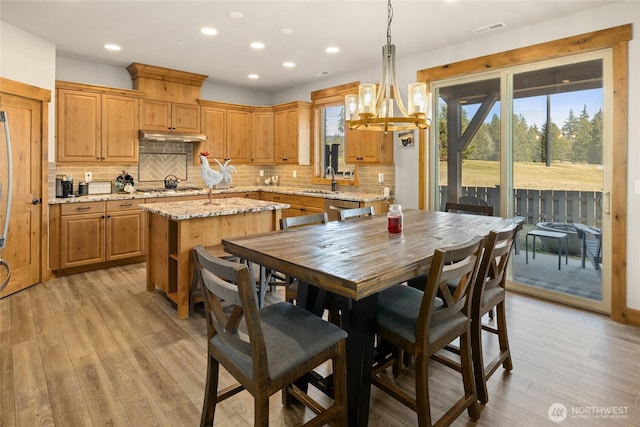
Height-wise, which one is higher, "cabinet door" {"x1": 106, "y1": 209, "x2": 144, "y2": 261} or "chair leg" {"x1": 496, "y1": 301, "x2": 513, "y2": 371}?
"cabinet door" {"x1": 106, "y1": 209, "x2": 144, "y2": 261}

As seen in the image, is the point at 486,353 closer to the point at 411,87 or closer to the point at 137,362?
the point at 411,87

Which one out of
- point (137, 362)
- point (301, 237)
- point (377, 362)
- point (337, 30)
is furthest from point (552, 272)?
point (137, 362)

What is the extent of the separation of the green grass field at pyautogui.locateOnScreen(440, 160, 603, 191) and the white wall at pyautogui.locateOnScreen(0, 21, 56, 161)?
4.93m

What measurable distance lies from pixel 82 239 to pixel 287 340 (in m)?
4.10

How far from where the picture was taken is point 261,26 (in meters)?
3.89

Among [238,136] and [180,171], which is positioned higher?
[238,136]

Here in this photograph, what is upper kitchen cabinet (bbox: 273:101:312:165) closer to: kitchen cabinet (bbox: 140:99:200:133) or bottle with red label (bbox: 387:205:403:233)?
kitchen cabinet (bbox: 140:99:200:133)

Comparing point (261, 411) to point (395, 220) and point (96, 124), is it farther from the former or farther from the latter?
point (96, 124)

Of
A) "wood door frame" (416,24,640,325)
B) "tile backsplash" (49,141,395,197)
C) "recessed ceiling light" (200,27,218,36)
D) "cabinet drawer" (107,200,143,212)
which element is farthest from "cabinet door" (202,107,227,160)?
"wood door frame" (416,24,640,325)

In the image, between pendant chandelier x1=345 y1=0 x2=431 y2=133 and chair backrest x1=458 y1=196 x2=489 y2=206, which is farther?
chair backrest x1=458 y1=196 x2=489 y2=206

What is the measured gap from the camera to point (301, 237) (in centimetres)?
229

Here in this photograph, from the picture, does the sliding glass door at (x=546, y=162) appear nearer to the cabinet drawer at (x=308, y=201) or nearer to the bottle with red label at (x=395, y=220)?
the cabinet drawer at (x=308, y=201)

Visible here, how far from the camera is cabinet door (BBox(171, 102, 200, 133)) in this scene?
571 centimetres

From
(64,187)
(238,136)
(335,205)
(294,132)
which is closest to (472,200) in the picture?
(335,205)
